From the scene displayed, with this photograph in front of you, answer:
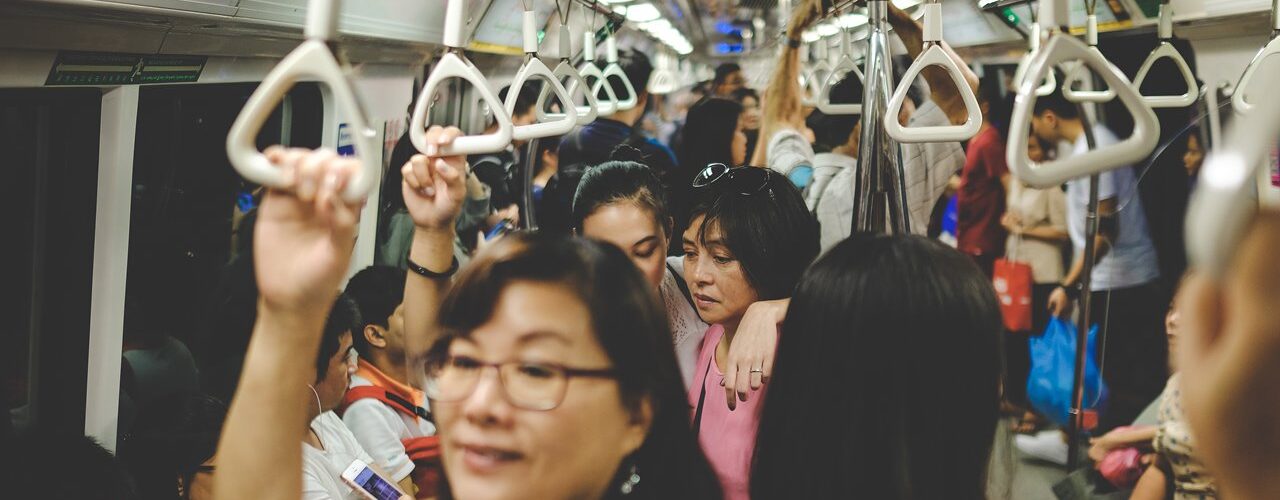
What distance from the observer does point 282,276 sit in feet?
3.29

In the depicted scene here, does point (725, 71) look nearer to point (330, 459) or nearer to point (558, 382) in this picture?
point (330, 459)

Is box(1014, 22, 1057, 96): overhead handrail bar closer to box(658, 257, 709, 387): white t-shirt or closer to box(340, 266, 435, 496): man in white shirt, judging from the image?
box(658, 257, 709, 387): white t-shirt

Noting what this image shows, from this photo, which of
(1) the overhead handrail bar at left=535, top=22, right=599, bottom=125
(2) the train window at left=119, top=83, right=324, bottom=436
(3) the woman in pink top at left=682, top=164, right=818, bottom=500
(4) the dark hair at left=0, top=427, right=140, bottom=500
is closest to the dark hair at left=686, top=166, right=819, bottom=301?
(3) the woman in pink top at left=682, top=164, right=818, bottom=500

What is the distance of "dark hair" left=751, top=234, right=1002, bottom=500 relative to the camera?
3.86ft

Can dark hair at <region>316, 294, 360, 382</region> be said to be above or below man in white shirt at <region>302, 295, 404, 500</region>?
above

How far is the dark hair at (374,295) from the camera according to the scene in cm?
304

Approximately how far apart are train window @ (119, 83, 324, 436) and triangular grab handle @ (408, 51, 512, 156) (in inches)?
60.9

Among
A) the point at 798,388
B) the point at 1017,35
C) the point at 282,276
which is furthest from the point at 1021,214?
the point at 282,276

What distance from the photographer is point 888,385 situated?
1.18 meters

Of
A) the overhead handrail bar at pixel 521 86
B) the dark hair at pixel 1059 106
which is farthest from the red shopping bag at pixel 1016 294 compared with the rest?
the overhead handrail bar at pixel 521 86

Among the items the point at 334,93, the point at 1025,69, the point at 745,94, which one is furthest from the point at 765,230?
the point at 745,94

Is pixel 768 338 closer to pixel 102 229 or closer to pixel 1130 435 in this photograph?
pixel 102 229

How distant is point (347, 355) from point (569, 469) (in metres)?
1.91

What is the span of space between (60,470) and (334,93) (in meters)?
1.43
